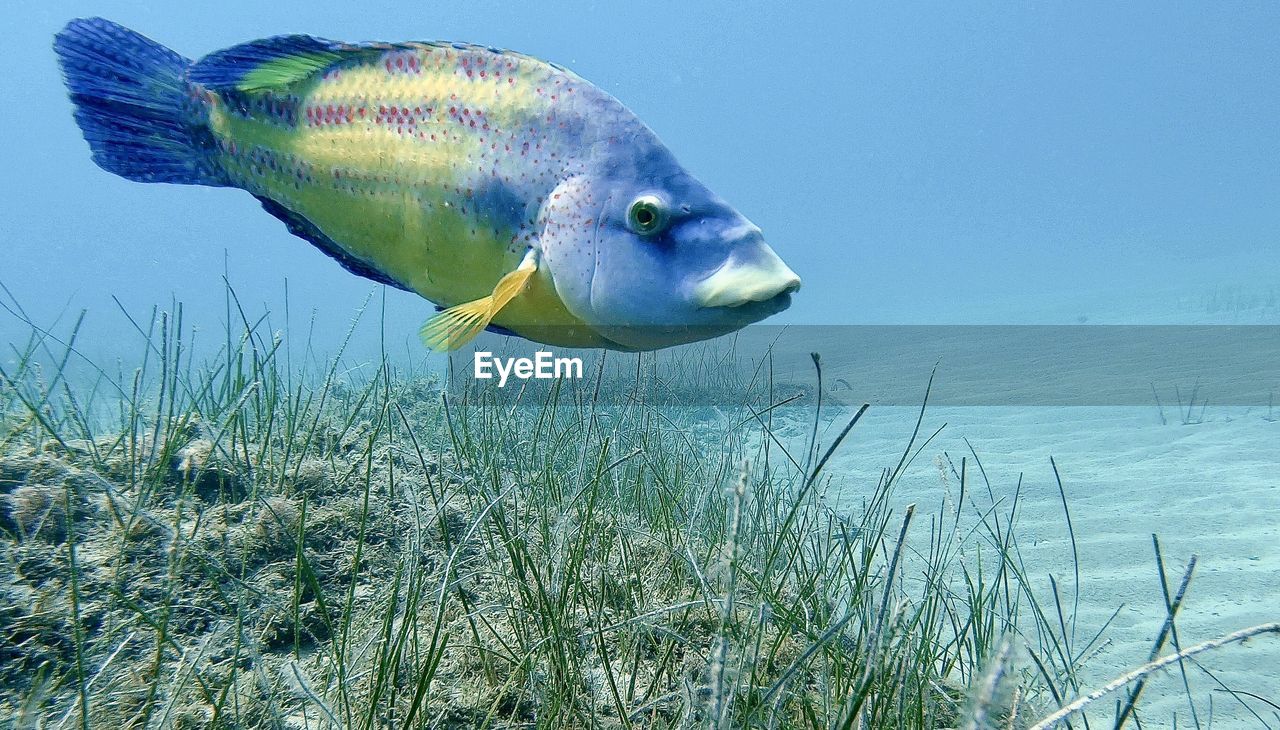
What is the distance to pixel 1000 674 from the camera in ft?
1.74

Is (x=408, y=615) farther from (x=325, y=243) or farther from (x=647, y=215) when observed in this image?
(x=325, y=243)

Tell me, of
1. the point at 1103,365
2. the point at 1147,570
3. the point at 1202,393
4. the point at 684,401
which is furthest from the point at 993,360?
the point at 1147,570

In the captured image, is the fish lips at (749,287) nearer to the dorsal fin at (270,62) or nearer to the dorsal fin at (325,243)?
the dorsal fin at (325,243)

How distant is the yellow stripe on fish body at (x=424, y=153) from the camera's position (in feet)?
6.18

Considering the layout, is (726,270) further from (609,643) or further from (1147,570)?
(1147,570)

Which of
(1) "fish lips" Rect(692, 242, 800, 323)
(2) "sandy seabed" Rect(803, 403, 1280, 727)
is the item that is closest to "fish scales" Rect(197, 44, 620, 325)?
(1) "fish lips" Rect(692, 242, 800, 323)

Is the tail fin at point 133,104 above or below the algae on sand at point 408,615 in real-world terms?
above

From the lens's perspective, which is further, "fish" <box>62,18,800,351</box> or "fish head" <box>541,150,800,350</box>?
"fish" <box>62,18,800,351</box>

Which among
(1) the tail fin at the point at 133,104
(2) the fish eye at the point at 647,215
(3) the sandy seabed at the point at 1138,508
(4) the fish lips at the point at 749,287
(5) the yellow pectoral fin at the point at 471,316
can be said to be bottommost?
(3) the sandy seabed at the point at 1138,508

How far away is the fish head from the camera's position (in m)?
1.60

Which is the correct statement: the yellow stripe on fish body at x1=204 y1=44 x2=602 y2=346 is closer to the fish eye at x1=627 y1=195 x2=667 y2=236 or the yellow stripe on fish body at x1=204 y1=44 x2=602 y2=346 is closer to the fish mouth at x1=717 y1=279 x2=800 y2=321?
the fish eye at x1=627 y1=195 x2=667 y2=236

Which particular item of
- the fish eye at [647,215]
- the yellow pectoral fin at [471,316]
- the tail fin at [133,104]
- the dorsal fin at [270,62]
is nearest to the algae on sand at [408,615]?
the yellow pectoral fin at [471,316]

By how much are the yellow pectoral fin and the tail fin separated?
3.25 feet

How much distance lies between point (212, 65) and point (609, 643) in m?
2.14
